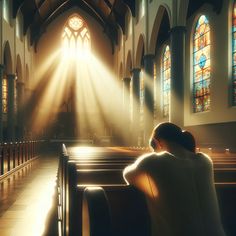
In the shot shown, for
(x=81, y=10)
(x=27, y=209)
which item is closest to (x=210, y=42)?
(x=27, y=209)

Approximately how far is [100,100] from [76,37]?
4.71 meters

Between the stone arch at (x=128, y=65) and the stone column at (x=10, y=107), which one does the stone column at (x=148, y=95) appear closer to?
the stone arch at (x=128, y=65)

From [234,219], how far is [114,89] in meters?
21.5

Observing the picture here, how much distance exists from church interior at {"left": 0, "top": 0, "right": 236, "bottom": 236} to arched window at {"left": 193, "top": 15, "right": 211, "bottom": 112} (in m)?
0.04

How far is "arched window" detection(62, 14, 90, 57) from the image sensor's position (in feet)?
78.5

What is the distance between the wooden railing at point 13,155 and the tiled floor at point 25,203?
15.7 inches

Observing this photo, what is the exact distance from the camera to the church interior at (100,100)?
241 cm

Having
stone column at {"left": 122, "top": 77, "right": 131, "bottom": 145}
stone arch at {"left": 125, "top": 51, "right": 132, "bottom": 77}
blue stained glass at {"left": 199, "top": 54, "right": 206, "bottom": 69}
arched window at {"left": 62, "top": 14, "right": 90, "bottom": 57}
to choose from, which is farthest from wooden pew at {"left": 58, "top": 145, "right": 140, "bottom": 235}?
arched window at {"left": 62, "top": 14, "right": 90, "bottom": 57}

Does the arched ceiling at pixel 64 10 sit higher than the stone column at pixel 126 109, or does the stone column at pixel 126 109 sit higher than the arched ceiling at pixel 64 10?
the arched ceiling at pixel 64 10

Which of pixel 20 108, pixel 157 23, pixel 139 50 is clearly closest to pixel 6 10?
pixel 20 108

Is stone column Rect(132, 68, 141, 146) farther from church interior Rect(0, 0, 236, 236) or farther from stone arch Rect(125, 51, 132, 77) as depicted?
stone arch Rect(125, 51, 132, 77)

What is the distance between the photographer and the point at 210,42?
12.1 m

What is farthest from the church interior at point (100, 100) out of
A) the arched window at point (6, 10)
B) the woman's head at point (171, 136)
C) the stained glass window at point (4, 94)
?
the woman's head at point (171, 136)

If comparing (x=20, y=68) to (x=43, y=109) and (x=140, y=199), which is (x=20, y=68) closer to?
(x=43, y=109)
